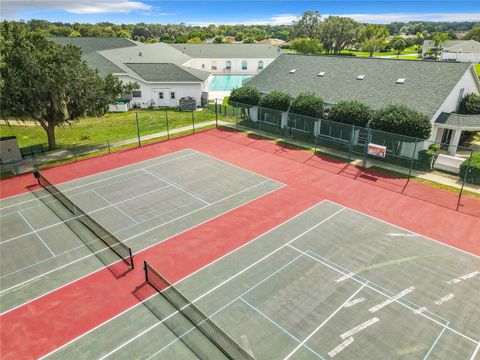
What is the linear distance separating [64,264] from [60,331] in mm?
4218

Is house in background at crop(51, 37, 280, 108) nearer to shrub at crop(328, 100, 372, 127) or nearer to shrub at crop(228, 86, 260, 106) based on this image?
shrub at crop(228, 86, 260, 106)

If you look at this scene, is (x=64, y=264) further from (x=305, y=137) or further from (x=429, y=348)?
(x=305, y=137)

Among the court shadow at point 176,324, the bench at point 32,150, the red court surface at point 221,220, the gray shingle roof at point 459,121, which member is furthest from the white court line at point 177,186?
the gray shingle roof at point 459,121

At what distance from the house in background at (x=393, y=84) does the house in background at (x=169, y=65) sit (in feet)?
44.2

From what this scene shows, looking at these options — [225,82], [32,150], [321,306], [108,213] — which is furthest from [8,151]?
[225,82]

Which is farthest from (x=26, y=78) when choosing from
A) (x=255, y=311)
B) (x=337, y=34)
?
(x=337, y=34)

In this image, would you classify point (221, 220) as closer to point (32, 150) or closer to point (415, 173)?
point (415, 173)

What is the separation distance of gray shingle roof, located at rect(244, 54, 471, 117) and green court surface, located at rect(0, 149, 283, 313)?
45.6 ft

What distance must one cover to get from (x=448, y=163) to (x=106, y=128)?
3331 cm

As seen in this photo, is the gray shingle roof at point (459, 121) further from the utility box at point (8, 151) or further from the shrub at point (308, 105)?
the utility box at point (8, 151)

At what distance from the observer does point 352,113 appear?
93.6ft

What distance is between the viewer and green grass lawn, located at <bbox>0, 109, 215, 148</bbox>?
3350cm

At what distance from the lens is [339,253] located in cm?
1638

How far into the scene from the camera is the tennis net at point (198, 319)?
34.9 ft
